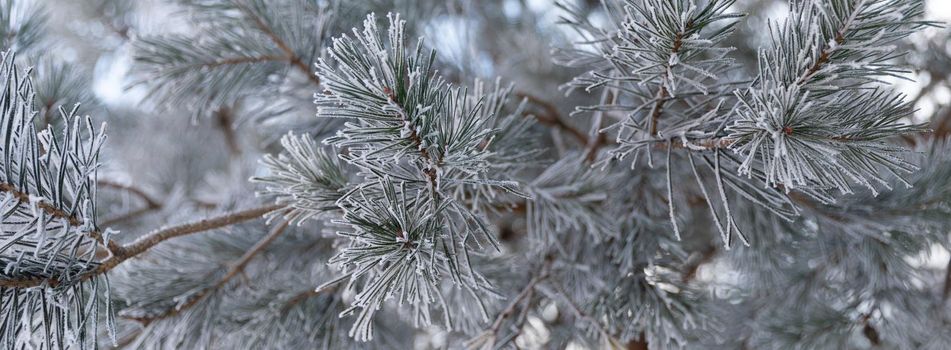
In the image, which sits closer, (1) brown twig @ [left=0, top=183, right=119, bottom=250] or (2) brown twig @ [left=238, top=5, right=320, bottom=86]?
(1) brown twig @ [left=0, top=183, right=119, bottom=250]

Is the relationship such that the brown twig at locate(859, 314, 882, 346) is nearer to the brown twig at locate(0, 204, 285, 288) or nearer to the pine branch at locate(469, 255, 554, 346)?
the pine branch at locate(469, 255, 554, 346)

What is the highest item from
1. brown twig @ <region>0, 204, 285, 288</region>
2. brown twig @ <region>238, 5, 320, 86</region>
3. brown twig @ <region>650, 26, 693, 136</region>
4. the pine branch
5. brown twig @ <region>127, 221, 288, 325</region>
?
brown twig @ <region>238, 5, 320, 86</region>

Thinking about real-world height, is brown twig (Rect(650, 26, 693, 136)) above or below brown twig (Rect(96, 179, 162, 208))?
above

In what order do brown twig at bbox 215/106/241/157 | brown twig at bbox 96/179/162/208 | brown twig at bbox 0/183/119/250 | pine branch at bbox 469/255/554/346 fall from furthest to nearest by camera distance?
1. brown twig at bbox 215/106/241/157
2. brown twig at bbox 96/179/162/208
3. pine branch at bbox 469/255/554/346
4. brown twig at bbox 0/183/119/250

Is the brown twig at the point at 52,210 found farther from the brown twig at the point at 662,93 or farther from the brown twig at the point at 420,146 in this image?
the brown twig at the point at 662,93

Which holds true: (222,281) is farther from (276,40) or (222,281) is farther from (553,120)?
(553,120)

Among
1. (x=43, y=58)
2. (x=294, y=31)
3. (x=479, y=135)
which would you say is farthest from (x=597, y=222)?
(x=43, y=58)

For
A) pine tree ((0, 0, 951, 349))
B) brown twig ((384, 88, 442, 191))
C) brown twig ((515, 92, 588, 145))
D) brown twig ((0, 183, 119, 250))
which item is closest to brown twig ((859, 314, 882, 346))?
pine tree ((0, 0, 951, 349))

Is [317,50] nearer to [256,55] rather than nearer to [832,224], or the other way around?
[256,55]
